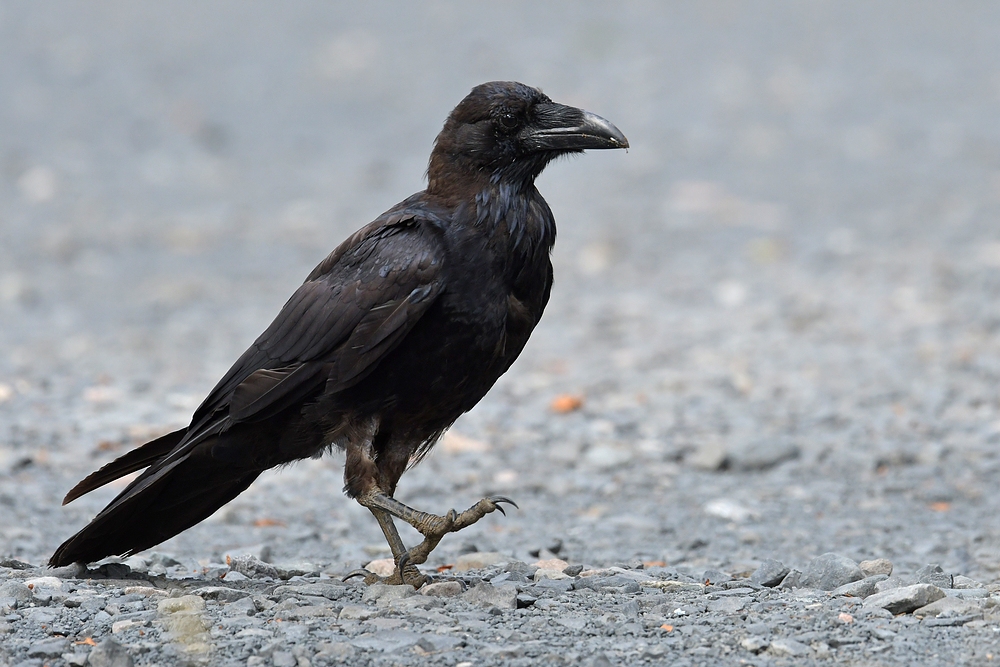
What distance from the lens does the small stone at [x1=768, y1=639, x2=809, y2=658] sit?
11.8ft

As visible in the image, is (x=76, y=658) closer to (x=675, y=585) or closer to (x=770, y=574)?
(x=675, y=585)

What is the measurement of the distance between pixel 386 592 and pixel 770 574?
4.44 feet

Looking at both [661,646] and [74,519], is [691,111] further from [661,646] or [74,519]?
[661,646]

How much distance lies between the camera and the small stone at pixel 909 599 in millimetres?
3949

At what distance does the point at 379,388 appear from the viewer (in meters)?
4.54

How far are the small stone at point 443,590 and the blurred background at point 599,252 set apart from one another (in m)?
1.19

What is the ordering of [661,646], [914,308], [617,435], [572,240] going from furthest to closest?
[572,240], [914,308], [617,435], [661,646]

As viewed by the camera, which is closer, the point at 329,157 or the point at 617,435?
the point at 617,435

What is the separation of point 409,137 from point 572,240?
394 cm

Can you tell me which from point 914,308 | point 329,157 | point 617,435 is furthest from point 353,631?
point 329,157

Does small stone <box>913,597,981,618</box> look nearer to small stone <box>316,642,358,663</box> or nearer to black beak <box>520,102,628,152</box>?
small stone <box>316,642,358,663</box>

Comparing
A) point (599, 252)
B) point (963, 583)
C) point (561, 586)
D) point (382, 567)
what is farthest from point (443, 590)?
point (599, 252)

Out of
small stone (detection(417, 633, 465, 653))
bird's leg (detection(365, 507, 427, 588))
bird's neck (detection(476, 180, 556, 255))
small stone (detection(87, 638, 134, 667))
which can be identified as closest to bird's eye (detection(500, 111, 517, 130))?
bird's neck (detection(476, 180, 556, 255))

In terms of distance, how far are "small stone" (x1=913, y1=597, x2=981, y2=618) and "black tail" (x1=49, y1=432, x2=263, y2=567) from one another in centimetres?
240
